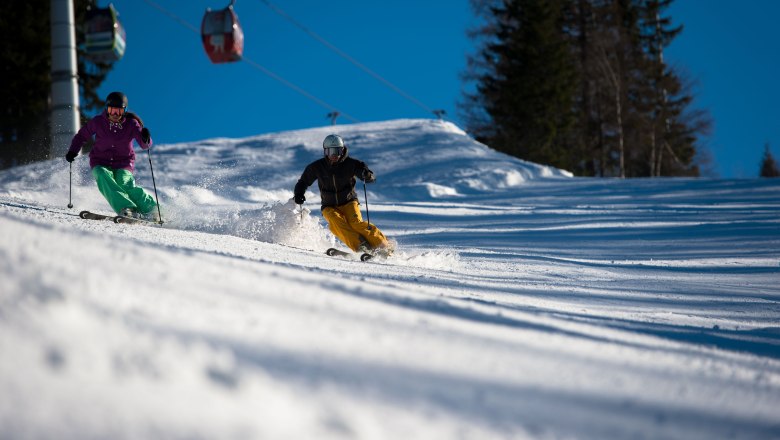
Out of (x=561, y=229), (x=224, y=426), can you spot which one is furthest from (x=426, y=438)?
(x=561, y=229)

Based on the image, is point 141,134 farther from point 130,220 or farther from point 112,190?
point 130,220

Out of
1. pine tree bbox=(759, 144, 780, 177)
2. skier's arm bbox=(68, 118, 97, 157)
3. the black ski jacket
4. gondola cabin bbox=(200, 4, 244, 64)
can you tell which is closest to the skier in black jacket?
the black ski jacket

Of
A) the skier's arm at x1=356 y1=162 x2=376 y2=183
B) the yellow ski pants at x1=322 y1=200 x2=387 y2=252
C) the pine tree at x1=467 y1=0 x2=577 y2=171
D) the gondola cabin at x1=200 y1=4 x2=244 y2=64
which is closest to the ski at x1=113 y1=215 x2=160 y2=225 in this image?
the yellow ski pants at x1=322 y1=200 x2=387 y2=252

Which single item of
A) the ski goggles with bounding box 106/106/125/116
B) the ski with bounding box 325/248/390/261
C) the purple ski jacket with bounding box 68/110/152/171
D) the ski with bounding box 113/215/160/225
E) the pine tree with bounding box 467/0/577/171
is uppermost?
the pine tree with bounding box 467/0/577/171

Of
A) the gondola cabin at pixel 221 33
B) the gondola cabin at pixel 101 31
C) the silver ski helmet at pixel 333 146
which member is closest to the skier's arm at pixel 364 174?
the silver ski helmet at pixel 333 146

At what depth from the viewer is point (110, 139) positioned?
743cm

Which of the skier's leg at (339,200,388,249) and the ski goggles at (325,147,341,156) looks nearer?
the skier's leg at (339,200,388,249)

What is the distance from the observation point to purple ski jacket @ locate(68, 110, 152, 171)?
742 cm

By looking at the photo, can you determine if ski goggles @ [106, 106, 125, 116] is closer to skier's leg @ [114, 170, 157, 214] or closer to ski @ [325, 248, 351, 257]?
skier's leg @ [114, 170, 157, 214]

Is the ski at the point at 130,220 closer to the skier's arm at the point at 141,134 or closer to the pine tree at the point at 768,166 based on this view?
the skier's arm at the point at 141,134

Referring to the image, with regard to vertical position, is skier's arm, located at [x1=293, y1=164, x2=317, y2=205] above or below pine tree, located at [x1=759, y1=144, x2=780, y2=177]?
below

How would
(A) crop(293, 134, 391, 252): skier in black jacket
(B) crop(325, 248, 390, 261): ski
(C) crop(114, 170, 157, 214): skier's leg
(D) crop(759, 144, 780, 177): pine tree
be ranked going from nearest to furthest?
(B) crop(325, 248, 390, 261): ski
(A) crop(293, 134, 391, 252): skier in black jacket
(C) crop(114, 170, 157, 214): skier's leg
(D) crop(759, 144, 780, 177): pine tree

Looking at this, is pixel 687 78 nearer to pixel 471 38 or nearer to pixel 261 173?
pixel 471 38

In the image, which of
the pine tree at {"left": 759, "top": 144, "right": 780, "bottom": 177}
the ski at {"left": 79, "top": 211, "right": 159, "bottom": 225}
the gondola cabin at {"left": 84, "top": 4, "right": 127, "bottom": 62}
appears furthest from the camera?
the pine tree at {"left": 759, "top": 144, "right": 780, "bottom": 177}
